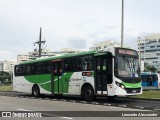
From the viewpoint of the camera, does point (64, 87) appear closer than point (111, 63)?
No

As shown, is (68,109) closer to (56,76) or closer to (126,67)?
(126,67)

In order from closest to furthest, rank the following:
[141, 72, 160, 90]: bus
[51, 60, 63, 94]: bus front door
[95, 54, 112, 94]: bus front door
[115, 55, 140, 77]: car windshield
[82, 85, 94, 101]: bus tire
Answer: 1. [115, 55, 140, 77]: car windshield
2. [95, 54, 112, 94]: bus front door
3. [82, 85, 94, 101]: bus tire
4. [51, 60, 63, 94]: bus front door
5. [141, 72, 160, 90]: bus

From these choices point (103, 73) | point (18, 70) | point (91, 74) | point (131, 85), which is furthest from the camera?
point (18, 70)

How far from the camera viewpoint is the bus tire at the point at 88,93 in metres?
21.8

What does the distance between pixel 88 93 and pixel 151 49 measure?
13488 centimetres

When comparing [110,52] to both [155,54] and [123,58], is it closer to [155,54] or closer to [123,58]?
[123,58]

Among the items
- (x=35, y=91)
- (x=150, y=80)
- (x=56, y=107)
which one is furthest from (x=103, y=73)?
(x=150, y=80)

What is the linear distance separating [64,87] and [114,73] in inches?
227

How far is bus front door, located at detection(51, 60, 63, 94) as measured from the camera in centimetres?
2517

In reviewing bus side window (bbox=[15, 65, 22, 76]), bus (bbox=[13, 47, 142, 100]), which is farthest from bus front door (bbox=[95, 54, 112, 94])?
bus side window (bbox=[15, 65, 22, 76])

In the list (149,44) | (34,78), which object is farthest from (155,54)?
(34,78)

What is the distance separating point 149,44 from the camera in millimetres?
152750

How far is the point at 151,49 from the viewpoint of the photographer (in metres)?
153

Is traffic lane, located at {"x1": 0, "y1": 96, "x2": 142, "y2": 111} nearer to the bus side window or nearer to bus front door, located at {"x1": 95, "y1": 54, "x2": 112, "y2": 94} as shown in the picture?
bus front door, located at {"x1": 95, "y1": 54, "x2": 112, "y2": 94}
